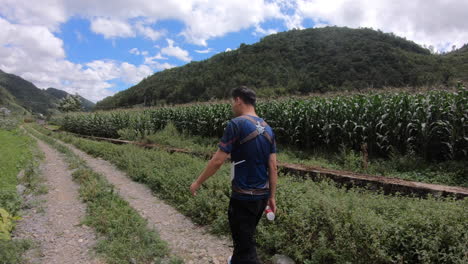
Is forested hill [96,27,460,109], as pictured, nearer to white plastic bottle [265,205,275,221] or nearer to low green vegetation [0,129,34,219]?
low green vegetation [0,129,34,219]

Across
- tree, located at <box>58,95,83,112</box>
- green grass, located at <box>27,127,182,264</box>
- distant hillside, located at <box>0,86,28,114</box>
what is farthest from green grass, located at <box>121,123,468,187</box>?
distant hillside, located at <box>0,86,28,114</box>

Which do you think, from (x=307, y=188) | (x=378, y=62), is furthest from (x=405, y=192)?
(x=378, y=62)

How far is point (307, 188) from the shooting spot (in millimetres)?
4844

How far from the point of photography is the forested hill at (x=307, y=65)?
94.0 feet

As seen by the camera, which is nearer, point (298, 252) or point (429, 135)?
point (298, 252)

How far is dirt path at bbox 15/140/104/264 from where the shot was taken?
11.8 ft

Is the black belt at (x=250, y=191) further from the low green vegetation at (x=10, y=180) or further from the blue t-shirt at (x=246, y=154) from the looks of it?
the low green vegetation at (x=10, y=180)

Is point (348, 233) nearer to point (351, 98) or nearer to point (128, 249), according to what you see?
point (128, 249)

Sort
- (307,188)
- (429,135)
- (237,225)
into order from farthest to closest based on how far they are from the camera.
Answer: (429,135)
(307,188)
(237,225)

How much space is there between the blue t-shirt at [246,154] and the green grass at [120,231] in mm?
1610

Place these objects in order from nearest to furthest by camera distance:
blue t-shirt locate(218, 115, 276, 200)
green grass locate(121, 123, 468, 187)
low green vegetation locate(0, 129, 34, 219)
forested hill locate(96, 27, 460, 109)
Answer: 1. blue t-shirt locate(218, 115, 276, 200)
2. low green vegetation locate(0, 129, 34, 219)
3. green grass locate(121, 123, 468, 187)
4. forested hill locate(96, 27, 460, 109)

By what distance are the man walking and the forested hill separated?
22495mm

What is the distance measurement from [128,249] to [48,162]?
29.3 feet

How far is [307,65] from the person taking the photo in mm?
42250
